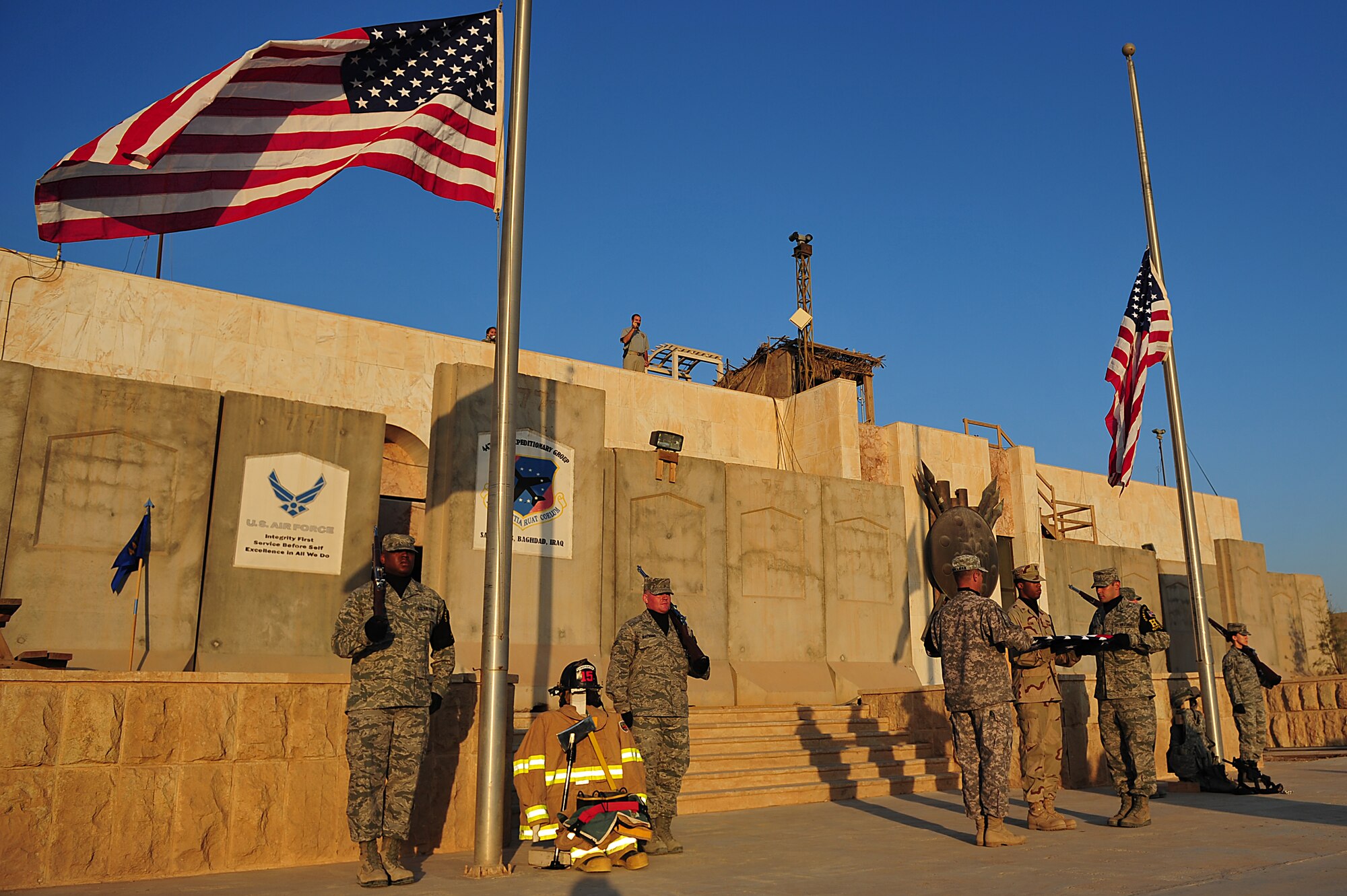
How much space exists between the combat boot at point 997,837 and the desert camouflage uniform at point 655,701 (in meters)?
2.29

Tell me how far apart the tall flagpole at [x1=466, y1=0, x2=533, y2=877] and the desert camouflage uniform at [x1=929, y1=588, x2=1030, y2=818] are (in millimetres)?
3424

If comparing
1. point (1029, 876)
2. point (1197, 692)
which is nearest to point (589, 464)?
point (1197, 692)

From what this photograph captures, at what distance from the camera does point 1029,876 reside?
599 centimetres

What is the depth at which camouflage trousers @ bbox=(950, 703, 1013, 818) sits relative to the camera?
7.41 m

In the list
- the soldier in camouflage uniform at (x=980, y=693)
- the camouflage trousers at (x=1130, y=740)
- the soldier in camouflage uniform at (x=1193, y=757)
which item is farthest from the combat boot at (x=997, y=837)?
the soldier in camouflage uniform at (x=1193, y=757)

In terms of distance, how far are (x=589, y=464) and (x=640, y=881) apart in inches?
353

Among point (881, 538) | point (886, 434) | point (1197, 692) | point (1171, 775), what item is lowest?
point (1171, 775)

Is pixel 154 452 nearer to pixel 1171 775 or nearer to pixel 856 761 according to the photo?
pixel 856 761

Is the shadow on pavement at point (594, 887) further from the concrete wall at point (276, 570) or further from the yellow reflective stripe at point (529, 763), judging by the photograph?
the concrete wall at point (276, 570)

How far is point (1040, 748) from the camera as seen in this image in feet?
28.6

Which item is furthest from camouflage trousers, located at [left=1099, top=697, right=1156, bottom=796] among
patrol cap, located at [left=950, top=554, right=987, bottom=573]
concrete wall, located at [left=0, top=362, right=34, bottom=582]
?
concrete wall, located at [left=0, top=362, right=34, bottom=582]

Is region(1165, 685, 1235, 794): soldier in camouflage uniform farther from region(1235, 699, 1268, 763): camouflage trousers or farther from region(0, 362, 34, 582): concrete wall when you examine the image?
region(0, 362, 34, 582): concrete wall

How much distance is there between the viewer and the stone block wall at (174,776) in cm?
613

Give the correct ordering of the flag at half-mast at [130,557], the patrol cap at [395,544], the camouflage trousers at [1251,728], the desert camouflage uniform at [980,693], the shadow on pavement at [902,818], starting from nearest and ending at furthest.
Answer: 1. the patrol cap at [395,544]
2. the desert camouflage uniform at [980,693]
3. the shadow on pavement at [902,818]
4. the camouflage trousers at [1251,728]
5. the flag at half-mast at [130,557]
